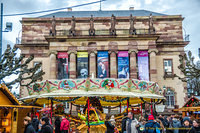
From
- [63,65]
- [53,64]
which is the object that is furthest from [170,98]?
[53,64]

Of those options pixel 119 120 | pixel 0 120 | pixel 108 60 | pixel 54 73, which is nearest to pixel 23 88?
pixel 54 73

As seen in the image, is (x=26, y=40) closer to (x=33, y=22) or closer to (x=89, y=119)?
(x=33, y=22)

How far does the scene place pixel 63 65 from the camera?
31.3m

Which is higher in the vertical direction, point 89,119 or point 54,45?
point 54,45

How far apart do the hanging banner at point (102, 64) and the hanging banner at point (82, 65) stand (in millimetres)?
1665

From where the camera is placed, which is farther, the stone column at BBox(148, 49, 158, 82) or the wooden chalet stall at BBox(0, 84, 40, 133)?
the stone column at BBox(148, 49, 158, 82)

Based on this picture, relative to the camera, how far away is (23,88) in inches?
1288

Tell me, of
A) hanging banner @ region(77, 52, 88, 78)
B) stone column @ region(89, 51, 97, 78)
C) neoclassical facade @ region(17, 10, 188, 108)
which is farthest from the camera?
hanging banner @ region(77, 52, 88, 78)

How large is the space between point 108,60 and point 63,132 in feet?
67.5

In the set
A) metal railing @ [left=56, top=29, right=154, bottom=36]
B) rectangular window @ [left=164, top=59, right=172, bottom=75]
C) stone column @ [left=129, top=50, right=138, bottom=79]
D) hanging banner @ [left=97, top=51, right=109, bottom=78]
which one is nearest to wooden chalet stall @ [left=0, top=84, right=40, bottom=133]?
hanging banner @ [left=97, top=51, right=109, bottom=78]

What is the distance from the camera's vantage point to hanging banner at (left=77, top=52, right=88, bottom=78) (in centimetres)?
3108

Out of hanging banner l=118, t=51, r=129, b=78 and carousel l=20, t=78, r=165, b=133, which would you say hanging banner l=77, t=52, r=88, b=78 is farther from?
carousel l=20, t=78, r=165, b=133

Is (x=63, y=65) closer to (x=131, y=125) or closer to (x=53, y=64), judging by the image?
(x=53, y=64)

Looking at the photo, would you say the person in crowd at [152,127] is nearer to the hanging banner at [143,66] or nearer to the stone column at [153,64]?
the hanging banner at [143,66]
